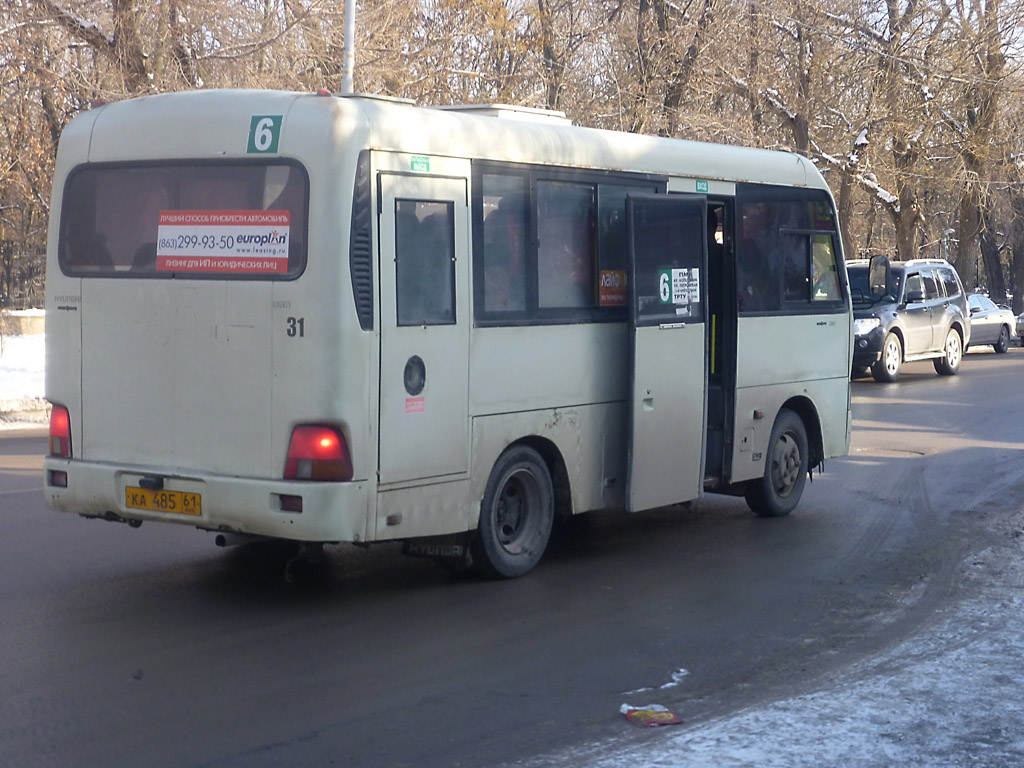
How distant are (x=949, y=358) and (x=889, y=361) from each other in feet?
8.27

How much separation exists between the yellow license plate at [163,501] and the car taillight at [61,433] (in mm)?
544

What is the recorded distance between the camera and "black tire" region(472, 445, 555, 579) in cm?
801

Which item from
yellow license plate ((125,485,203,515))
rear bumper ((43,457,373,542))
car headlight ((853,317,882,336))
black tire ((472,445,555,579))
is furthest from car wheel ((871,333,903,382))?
yellow license plate ((125,485,203,515))

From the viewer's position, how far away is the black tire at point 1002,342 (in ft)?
109

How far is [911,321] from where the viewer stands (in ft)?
80.6

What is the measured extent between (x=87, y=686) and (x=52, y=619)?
1.27 meters

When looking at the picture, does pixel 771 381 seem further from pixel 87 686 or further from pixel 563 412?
pixel 87 686

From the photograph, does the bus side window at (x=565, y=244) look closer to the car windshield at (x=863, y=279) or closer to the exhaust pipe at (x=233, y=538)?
the exhaust pipe at (x=233, y=538)

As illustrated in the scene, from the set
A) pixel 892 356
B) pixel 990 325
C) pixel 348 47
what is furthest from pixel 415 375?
pixel 990 325

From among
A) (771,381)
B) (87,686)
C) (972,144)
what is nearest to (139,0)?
(771,381)

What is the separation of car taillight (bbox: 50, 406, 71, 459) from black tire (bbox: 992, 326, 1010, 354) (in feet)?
95.7

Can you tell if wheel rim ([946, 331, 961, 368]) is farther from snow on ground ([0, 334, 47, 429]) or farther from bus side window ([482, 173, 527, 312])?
bus side window ([482, 173, 527, 312])

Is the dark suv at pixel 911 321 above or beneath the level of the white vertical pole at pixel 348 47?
beneath

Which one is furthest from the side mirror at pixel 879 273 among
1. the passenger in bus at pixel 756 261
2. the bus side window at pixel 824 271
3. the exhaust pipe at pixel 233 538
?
the exhaust pipe at pixel 233 538
